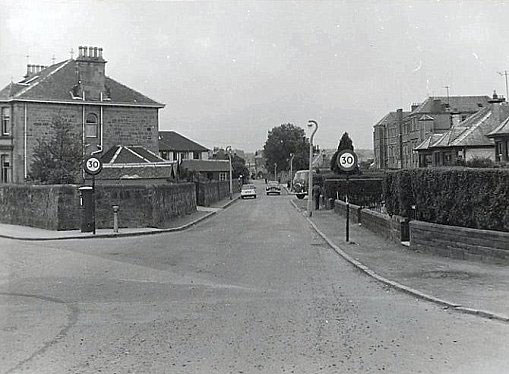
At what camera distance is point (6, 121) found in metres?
46.9

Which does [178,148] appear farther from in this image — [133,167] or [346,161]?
[346,161]

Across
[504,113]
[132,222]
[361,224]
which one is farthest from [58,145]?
[504,113]

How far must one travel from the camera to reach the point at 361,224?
79.4ft

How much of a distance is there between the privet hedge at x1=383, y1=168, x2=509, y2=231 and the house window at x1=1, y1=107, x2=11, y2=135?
3683 cm

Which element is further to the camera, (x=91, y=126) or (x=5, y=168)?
(x=91, y=126)

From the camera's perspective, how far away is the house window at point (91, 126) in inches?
1919

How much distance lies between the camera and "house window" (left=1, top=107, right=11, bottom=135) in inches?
1842

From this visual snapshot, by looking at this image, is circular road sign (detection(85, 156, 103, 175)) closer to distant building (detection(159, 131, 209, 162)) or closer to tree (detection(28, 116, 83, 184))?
tree (detection(28, 116, 83, 184))

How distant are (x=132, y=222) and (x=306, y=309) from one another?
17605 mm

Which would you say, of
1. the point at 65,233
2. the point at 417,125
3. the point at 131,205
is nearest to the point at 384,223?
the point at 131,205

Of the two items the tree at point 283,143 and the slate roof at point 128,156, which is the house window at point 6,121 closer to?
the slate roof at point 128,156

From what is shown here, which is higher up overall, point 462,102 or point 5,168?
point 462,102

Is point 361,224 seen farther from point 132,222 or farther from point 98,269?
point 98,269

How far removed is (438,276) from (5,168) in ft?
137
